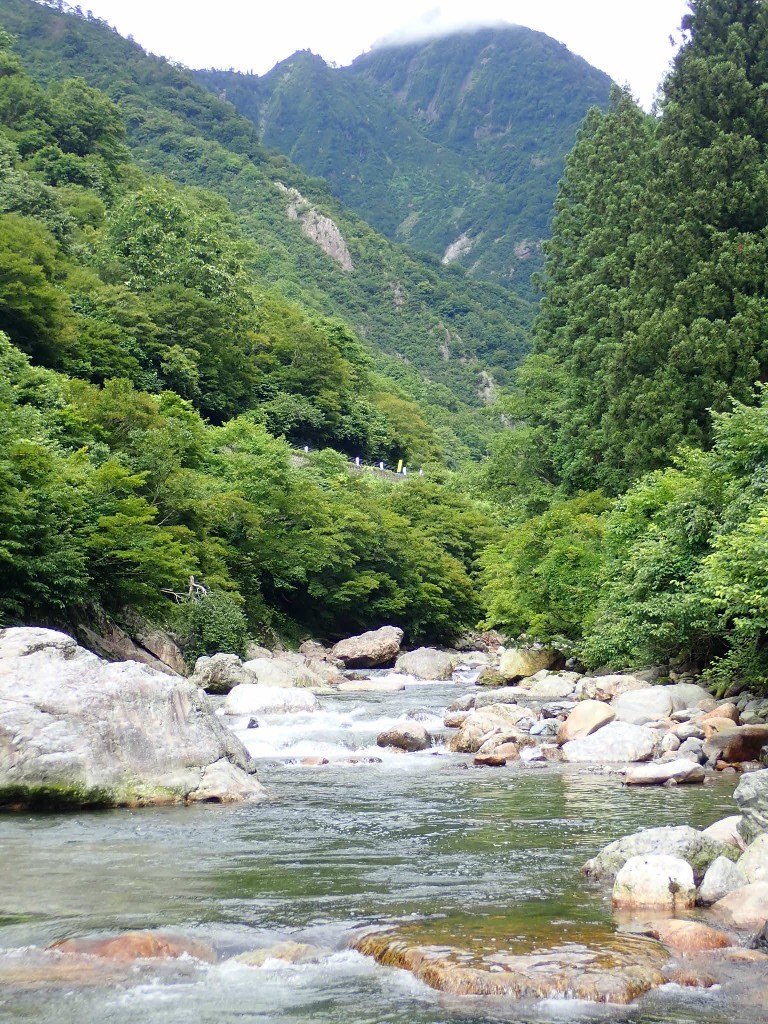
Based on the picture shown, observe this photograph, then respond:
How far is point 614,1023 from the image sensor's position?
6023 millimetres

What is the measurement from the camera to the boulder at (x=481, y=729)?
17.9 meters

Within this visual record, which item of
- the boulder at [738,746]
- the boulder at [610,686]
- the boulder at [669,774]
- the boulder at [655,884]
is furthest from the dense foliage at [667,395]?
the boulder at [655,884]

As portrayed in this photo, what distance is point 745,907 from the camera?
309 inches

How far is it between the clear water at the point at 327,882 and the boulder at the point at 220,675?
11678 millimetres

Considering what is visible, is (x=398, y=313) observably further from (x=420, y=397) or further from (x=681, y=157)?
(x=681, y=157)

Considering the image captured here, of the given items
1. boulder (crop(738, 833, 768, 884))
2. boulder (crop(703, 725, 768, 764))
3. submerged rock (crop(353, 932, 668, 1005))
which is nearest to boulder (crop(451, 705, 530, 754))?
boulder (crop(703, 725, 768, 764))

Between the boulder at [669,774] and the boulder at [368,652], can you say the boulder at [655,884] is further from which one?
the boulder at [368,652]

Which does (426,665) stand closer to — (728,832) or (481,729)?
(481,729)

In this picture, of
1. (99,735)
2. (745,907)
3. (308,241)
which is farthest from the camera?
(308,241)

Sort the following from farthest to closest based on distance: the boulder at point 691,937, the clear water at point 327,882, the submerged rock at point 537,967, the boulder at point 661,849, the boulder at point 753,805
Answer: the boulder at point 753,805, the boulder at point 661,849, the boulder at point 691,937, the submerged rock at point 537,967, the clear water at point 327,882

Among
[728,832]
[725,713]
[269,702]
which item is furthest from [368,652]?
[728,832]

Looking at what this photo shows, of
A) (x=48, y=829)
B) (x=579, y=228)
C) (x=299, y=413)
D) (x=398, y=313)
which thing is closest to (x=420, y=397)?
(x=398, y=313)

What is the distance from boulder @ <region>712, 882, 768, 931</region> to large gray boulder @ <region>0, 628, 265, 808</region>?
698cm

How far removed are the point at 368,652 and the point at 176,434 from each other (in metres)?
11.1
